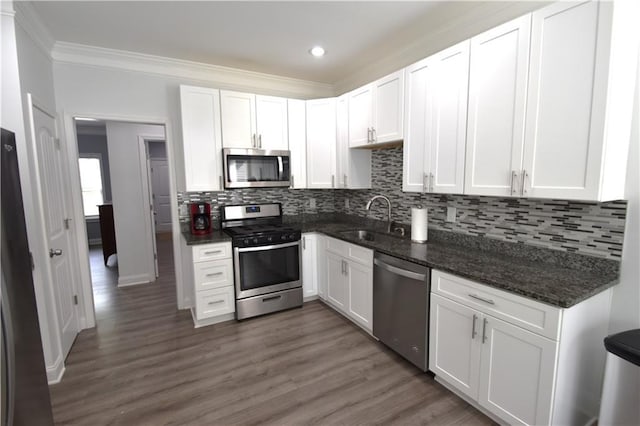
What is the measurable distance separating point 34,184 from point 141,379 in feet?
5.28

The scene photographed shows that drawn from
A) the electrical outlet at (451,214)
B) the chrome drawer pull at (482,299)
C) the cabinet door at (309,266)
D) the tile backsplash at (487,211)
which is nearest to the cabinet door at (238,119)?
the tile backsplash at (487,211)

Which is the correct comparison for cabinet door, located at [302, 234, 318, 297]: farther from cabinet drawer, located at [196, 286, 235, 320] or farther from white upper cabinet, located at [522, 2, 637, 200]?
white upper cabinet, located at [522, 2, 637, 200]

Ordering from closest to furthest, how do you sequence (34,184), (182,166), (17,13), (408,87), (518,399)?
(518,399), (17,13), (34,184), (408,87), (182,166)

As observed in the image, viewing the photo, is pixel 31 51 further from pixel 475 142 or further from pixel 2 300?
pixel 475 142

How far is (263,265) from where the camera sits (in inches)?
122

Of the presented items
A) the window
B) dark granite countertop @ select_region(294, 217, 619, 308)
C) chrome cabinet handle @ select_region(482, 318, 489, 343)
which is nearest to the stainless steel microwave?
dark granite countertop @ select_region(294, 217, 619, 308)

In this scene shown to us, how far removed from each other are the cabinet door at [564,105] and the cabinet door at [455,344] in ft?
2.73

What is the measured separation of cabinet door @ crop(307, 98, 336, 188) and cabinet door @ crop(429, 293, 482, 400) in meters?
1.94

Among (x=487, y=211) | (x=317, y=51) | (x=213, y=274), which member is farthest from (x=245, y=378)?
(x=317, y=51)

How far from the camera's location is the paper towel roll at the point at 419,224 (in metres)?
2.56

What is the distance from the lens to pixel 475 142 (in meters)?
1.99

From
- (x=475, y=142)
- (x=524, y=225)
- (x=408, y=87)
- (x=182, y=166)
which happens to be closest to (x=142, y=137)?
(x=182, y=166)

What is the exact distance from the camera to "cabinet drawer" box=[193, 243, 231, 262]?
286cm

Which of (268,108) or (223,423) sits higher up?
(268,108)
